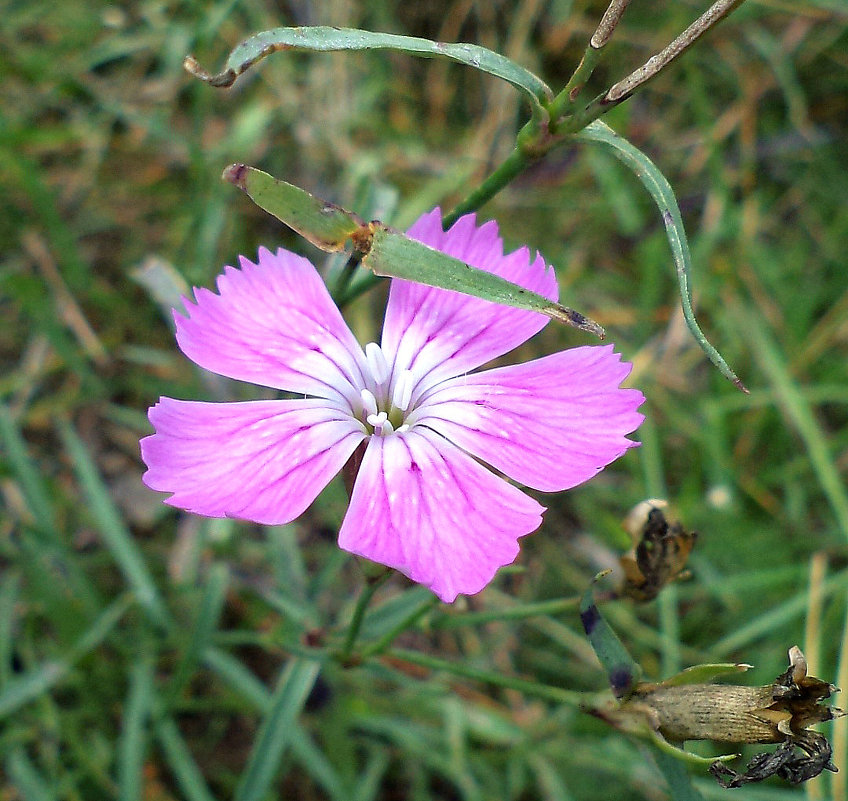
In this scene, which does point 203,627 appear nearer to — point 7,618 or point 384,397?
point 7,618

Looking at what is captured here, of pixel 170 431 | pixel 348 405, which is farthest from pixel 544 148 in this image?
pixel 170 431

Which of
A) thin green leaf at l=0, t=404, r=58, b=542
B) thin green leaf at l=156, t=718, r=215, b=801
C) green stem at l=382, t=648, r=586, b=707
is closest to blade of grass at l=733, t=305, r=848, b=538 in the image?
green stem at l=382, t=648, r=586, b=707

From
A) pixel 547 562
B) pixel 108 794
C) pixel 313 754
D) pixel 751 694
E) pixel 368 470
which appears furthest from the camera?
pixel 547 562

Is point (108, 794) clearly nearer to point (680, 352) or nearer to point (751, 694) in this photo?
point (751, 694)

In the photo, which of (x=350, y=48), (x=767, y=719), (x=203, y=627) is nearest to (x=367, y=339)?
(x=203, y=627)

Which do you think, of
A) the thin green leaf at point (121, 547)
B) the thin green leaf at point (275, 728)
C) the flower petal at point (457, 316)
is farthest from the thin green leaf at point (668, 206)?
the thin green leaf at point (121, 547)

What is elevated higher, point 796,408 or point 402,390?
point 796,408

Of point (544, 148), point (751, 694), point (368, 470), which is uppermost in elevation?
point (544, 148)
